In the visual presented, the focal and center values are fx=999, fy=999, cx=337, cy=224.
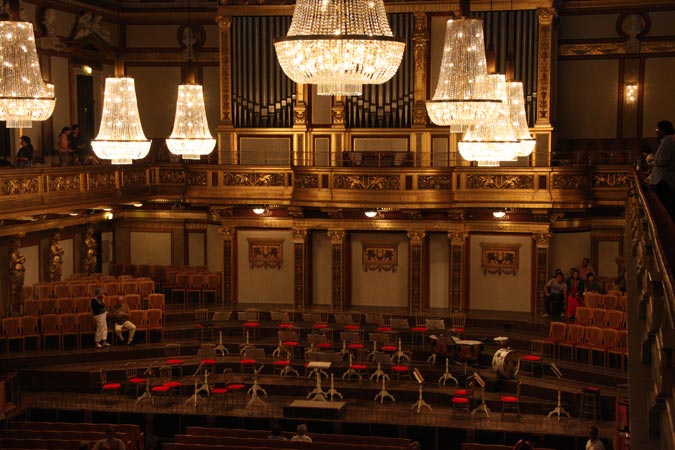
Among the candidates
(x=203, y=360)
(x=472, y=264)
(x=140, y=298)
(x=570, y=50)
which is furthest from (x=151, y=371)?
(x=570, y=50)

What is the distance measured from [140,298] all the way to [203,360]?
2937 mm

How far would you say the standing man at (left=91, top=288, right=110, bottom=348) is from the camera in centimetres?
1958

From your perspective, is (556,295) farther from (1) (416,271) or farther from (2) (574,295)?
(1) (416,271)

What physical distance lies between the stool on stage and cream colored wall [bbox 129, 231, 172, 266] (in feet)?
41.0

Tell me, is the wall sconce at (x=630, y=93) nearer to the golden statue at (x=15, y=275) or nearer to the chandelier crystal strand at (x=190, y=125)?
the chandelier crystal strand at (x=190, y=125)

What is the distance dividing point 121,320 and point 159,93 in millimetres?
7850

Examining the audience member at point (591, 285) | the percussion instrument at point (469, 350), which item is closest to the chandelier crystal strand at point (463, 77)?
the percussion instrument at point (469, 350)

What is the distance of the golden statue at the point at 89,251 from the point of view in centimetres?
2412

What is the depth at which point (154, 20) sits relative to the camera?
25.7m

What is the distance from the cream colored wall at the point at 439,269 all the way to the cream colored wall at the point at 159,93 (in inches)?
305

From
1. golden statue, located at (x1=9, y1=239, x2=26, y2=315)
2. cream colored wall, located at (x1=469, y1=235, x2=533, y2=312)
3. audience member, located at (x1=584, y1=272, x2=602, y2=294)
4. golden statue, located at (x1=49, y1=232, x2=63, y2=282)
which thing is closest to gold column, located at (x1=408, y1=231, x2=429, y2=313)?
cream colored wall, located at (x1=469, y1=235, x2=533, y2=312)

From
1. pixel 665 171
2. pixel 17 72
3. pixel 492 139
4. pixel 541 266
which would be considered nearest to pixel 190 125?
pixel 17 72

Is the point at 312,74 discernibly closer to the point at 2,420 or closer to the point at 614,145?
the point at 2,420

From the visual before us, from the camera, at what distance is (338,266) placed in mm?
23094
